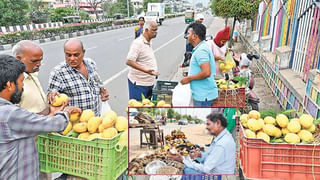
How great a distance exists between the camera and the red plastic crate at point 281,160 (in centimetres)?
186

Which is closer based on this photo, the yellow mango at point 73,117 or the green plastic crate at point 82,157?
the green plastic crate at point 82,157

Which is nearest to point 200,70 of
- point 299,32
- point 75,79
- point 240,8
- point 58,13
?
point 75,79

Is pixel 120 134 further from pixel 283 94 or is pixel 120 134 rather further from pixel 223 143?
pixel 283 94

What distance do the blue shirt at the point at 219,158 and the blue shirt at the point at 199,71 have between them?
1.39 meters

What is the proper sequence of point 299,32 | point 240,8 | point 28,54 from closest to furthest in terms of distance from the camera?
point 28,54 → point 299,32 → point 240,8

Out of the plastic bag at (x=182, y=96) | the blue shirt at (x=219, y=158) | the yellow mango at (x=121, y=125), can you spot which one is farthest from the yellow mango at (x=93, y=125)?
the plastic bag at (x=182, y=96)

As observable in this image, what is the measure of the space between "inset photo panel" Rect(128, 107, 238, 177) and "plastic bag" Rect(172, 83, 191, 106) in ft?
4.14

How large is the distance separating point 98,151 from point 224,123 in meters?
0.84

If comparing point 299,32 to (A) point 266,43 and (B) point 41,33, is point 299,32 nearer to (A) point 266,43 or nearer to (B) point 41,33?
(A) point 266,43

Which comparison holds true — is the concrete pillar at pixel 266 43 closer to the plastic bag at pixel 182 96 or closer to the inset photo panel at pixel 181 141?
the plastic bag at pixel 182 96

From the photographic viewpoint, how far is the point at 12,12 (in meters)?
23.5

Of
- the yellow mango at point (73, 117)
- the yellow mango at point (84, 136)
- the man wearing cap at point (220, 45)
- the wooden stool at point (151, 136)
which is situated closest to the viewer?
the wooden stool at point (151, 136)

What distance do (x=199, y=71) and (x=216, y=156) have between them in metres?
1.50

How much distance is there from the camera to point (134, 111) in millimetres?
1769
